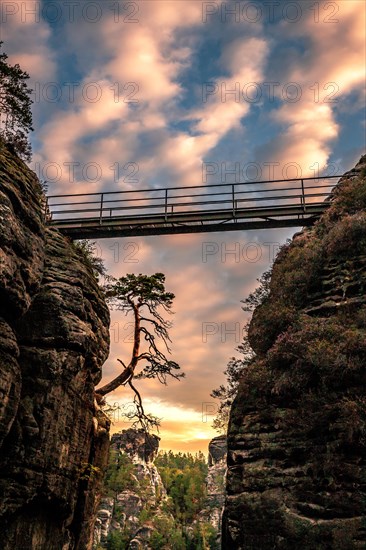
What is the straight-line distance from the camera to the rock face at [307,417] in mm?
13227

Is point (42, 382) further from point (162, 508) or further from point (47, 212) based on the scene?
point (162, 508)

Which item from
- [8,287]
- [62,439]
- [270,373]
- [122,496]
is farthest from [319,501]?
[122,496]

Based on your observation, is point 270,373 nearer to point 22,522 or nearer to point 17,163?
point 22,522

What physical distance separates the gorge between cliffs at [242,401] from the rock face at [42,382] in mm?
50

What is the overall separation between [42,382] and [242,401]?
7.51 meters

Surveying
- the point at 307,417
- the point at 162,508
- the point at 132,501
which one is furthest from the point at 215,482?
the point at 307,417

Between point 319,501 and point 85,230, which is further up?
point 85,230

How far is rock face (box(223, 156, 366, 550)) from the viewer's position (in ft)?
43.4

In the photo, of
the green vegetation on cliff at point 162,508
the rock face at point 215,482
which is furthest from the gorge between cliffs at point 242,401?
the rock face at point 215,482

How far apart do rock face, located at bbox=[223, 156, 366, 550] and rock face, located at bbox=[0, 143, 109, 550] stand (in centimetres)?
618

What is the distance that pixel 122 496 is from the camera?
10575cm

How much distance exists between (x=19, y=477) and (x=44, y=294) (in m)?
6.57

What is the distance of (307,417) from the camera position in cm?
1478

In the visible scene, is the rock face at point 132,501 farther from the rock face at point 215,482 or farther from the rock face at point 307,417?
the rock face at point 307,417
